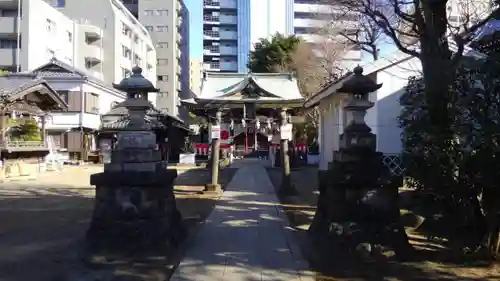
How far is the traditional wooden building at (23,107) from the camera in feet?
77.7

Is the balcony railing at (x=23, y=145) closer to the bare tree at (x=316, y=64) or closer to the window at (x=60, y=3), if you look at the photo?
the bare tree at (x=316, y=64)

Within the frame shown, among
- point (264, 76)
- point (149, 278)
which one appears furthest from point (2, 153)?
point (149, 278)

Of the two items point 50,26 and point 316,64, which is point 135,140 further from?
point 50,26

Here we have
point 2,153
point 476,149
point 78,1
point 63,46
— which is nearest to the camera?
point 476,149

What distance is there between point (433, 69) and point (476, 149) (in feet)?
5.97

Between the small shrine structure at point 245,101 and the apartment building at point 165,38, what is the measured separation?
43594 millimetres

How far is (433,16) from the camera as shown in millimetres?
8367

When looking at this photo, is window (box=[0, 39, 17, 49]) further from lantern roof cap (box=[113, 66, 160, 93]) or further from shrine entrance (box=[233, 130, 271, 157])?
lantern roof cap (box=[113, 66, 160, 93])

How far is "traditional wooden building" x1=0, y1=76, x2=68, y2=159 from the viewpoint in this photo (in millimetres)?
23672

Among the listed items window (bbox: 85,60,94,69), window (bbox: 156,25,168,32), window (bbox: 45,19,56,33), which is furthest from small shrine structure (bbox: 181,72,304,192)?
window (bbox: 156,25,168,32)

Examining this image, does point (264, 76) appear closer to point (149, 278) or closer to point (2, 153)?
point (2, 153)

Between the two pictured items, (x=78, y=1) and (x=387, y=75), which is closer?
(x=387, y=75)

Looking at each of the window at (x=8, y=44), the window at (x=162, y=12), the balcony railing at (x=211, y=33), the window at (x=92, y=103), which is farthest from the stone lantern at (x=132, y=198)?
the balcony railing at (x=211, y=33)

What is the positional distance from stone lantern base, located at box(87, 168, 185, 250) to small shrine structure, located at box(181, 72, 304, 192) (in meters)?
9.54
